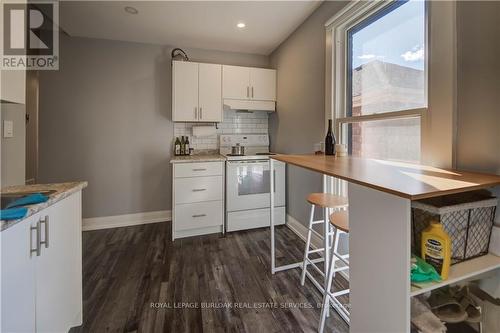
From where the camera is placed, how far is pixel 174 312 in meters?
1.57

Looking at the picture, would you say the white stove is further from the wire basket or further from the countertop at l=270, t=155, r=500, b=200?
the wire basket

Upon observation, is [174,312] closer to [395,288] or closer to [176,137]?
[395,288]

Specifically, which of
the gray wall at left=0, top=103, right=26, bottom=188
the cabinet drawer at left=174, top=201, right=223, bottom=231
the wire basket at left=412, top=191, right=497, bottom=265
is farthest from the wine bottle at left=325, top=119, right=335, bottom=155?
the gray wall at left=0, top=103, right=26, bottom=188

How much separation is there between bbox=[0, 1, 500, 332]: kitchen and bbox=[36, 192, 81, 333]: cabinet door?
11mm

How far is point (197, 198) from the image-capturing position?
9.06 feet

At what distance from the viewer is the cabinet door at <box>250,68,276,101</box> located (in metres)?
3.22

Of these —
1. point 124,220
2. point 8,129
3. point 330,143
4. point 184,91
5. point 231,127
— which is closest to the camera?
point 8,129

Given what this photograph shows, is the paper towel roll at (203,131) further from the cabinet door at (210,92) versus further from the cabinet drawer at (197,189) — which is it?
the cabinet drawer at (197,189)

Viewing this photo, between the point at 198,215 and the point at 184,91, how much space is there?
63.1 inches

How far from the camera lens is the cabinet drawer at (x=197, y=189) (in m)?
2.69

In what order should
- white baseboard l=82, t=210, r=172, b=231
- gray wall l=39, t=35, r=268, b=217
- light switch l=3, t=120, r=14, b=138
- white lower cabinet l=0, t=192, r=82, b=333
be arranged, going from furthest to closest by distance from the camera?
1. white baseboard l=82, t=210, r=172, b=231
2. gray wall l=39, t=35, r=268, b=217
3. light switch l=3, t=120, r=14, b=138
4. white lower cabinet l=0, t=192, r=82, b=333

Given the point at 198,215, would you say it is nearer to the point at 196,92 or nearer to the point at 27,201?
Answer: the point at 196,92

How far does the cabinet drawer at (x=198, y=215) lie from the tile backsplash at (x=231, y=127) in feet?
3.23

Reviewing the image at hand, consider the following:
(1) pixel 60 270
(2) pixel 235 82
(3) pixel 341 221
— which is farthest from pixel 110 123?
(3) pixel 341 221
